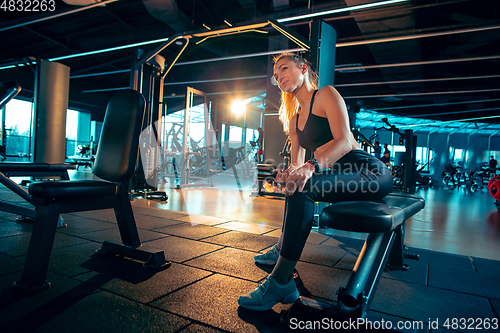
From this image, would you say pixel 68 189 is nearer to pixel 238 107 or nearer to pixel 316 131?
pixel 316 131

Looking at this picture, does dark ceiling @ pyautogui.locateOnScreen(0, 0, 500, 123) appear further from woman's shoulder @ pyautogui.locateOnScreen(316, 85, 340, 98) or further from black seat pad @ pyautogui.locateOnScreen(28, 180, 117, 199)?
black seat pad @ pyautogui.locateOnScreen(28, 180, 117, 199)

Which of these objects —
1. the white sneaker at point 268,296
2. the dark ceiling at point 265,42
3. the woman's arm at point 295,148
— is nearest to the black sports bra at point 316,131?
the woman's arm at point 295,148

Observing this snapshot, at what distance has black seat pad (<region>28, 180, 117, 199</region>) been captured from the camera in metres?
1.29

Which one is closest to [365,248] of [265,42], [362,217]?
[362,217]

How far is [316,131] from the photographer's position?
139 centimetres

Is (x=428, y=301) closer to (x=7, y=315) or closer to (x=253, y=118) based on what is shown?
(x=7, y=315)

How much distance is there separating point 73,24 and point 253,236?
23.6 feet

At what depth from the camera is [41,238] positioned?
4.23 ft

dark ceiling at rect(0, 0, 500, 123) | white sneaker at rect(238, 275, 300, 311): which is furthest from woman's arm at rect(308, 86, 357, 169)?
dark ceiling at rect(0, 0, 500, 123)

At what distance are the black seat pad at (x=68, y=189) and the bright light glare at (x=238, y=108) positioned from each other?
488 inches

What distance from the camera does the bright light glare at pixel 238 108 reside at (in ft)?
45.0

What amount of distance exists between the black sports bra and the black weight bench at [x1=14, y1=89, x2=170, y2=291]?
2.88 ft

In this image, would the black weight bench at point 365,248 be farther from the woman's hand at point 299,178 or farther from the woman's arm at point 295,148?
the woman's arm at point 295,148

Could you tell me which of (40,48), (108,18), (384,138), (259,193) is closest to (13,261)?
(259,193)
